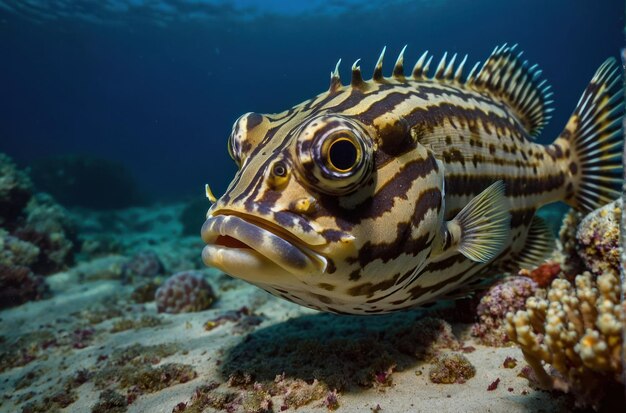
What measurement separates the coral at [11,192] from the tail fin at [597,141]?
14.1m

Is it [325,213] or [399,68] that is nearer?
[325,213]

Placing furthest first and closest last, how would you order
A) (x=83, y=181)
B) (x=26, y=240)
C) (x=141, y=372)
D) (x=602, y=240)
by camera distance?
(x=83, y=181), (x=26, y=240), (x=141, y=372), (x=602, y=240)

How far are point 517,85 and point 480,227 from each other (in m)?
2.43

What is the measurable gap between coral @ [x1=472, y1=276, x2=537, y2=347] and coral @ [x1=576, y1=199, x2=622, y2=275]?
0.65 meters

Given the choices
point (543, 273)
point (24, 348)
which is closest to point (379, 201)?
point (543, 273)

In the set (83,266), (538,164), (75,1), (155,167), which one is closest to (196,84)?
(155,167)

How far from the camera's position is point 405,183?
8.82ft

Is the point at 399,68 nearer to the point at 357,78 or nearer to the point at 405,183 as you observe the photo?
the point at 357,78

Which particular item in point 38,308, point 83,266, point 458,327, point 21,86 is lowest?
point 458,327

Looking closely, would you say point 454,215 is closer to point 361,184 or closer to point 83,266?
point 361,184

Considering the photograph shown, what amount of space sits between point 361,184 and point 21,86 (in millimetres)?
105421

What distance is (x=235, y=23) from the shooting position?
51.5 metres

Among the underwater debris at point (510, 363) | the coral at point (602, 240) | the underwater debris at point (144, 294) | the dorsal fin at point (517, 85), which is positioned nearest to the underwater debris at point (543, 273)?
the coral at point (602, 240)

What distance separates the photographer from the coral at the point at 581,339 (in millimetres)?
2090
